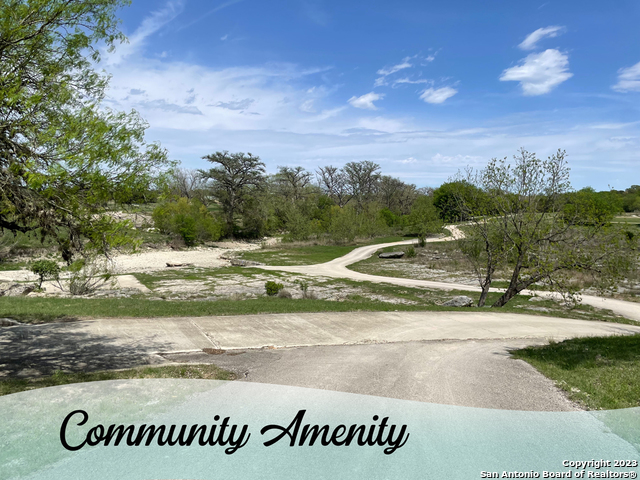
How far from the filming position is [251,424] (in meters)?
5.60

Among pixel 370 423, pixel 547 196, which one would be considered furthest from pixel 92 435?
pixel 547 196

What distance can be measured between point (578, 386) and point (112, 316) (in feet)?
36.9

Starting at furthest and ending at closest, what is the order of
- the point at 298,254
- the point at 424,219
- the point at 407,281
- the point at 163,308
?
the point at 424,219, the point at 298,254, the point at 407,281, the point at 163,308

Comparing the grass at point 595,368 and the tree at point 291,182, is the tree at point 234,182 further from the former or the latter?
the grass at point 595,368

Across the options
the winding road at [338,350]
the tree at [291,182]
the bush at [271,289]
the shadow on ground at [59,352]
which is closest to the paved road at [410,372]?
the winding road at [338,350]

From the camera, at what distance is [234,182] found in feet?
226

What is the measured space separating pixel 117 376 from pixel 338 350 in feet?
15.0

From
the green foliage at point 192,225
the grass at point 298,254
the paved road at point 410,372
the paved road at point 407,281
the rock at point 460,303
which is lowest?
the paved road at point 407,281

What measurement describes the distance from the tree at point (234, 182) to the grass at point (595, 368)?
6116 cm

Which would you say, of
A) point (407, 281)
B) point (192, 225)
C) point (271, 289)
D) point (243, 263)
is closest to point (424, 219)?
point (243, 263)

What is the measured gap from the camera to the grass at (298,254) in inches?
1811

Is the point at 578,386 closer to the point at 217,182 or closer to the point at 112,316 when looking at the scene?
the point at 112,316

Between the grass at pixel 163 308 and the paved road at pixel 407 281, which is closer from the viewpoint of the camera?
the grass at pixel 163 308

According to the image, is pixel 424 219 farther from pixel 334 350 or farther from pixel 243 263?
pixel 334 350
